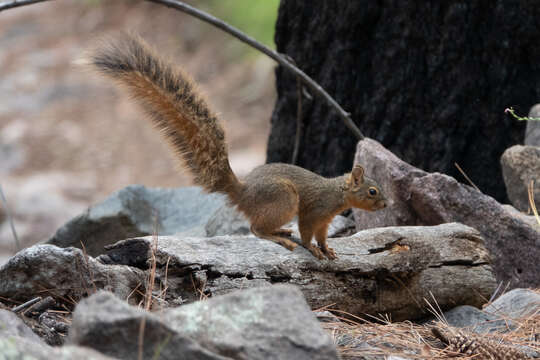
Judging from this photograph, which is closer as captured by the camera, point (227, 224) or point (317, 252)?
point (317, 252)

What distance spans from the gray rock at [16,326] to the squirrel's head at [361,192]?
5.14 ft

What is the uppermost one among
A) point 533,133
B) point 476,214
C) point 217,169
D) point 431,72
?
point 431,72

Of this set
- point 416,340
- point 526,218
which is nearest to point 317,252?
point 416,340

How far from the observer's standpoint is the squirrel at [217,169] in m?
2.74

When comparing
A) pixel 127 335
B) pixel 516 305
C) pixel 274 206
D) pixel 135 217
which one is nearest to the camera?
pixel 127 335

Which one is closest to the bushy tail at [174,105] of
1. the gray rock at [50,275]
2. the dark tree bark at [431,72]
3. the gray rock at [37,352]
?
the gray rock at [50,275]

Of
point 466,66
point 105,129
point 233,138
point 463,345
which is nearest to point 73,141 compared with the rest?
Result: point 105,129

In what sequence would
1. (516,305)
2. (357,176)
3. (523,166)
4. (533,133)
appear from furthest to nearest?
(533,133)
(523,166)
(357,176)
(516,305)

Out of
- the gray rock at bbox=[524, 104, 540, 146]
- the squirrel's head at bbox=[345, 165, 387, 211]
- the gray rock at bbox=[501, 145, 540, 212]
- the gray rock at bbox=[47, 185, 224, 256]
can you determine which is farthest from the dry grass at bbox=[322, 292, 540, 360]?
the gray rock at bbox=[47, 185, 224, 256]

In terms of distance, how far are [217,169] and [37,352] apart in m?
1.67

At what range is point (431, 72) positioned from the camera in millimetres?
4332

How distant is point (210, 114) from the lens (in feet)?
9.70

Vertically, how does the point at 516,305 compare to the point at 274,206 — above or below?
below

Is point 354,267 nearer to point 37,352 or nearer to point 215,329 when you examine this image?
point 215,329
